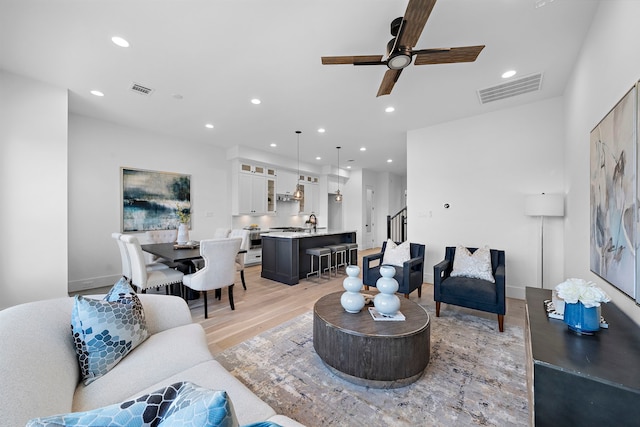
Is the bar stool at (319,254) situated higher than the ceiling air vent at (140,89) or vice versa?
the ceiling air vent at (140,89)

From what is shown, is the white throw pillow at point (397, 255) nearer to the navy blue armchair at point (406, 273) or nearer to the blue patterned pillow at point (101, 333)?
the navy blue armchair at point (406, 273)

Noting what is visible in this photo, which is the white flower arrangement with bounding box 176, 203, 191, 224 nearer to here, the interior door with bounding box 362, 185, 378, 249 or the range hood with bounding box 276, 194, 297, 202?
the range hood with bounding box 276, 194, 297, 202

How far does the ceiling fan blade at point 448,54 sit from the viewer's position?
2.00m

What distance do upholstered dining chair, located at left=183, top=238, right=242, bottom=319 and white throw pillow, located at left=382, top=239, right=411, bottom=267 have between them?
2327 millimetres

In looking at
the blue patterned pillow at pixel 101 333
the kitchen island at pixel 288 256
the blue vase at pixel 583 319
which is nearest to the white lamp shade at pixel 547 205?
the blue vase at pixel 583 319

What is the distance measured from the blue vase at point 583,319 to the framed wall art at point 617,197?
287 mm

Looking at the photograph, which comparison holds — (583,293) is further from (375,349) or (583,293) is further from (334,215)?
(334,215)

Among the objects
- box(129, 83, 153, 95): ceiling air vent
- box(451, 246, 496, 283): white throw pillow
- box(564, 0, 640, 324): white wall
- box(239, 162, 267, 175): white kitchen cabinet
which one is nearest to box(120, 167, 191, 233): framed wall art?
box(239, 162, 267, 175): white kitchen cabinet

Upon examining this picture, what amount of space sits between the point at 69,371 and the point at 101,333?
7.5 inches

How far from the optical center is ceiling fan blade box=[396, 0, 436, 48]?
1579 millimetres

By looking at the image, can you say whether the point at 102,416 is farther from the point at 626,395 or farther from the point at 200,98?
the point at 200,98

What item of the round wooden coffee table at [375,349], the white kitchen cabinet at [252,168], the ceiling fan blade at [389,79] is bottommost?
the round wooden coffee table at [375,349]

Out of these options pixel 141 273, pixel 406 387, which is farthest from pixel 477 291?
pixel 141 273

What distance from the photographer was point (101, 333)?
1.31m
